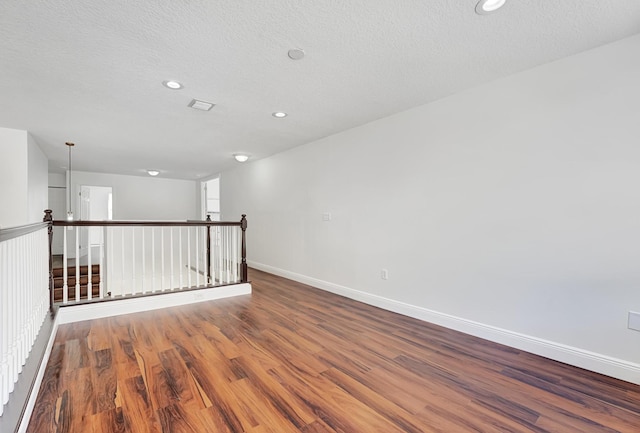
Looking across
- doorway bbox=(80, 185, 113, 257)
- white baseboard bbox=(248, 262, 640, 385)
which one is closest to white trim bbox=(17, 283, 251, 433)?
white baseboard bbox=(248, 262, 640, 385)

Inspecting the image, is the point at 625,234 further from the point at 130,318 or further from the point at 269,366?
the point at 130,318

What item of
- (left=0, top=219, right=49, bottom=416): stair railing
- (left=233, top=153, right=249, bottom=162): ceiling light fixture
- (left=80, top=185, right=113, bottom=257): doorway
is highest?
(left=233, top=153, right=249, bottom=162): ceiling light fixture

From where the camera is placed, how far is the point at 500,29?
2.03 m

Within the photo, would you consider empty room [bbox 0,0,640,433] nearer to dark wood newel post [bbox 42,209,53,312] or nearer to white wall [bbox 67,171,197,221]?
dark wood newel post [bbox 42,209,53,312]

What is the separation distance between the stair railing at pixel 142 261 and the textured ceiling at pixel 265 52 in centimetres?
140

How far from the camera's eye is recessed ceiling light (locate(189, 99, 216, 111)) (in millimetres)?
3198

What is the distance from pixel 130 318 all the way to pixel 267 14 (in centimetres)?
334

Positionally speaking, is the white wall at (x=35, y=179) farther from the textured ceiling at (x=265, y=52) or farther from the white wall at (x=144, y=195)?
the white wall at (x=144, y=195)

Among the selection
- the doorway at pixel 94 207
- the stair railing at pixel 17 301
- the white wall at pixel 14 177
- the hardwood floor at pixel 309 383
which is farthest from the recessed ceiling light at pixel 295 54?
the doorway at pixel 94 207

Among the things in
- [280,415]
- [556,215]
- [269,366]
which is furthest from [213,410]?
[556,215]

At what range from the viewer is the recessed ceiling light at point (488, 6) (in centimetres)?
177

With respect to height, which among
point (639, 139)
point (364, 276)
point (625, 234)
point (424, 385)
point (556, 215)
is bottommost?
point (424, 385)

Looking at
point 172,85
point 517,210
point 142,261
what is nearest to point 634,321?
point 517,210

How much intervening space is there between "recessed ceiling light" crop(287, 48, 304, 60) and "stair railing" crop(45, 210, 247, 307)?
101 inches
